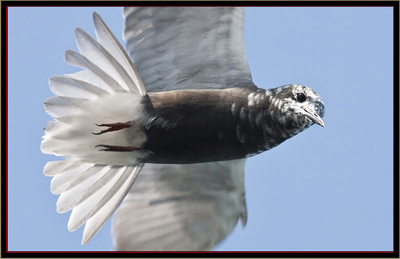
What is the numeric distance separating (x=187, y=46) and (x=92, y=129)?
1.10 metres

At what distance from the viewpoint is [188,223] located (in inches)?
250

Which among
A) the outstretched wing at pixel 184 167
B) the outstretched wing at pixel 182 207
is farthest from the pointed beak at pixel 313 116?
the outstretched wing at pixel 182 207

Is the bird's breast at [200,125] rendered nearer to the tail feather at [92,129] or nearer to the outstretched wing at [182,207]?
the tail feather at [92,129]

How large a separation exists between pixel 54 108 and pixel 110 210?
1.00 m

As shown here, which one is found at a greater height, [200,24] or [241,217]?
[200,24]

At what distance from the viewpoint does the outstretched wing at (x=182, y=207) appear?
618cm

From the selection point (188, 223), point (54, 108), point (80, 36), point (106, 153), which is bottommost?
point (188, 223)

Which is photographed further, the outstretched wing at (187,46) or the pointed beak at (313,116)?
the outstretched wing at (187,46)

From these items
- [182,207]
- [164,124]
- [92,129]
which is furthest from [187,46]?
[182,207]

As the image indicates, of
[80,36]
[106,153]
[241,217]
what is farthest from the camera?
[241,217]

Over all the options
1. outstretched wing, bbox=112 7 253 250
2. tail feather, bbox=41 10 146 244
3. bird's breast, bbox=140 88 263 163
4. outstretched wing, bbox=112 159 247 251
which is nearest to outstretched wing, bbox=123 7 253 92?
outstretched wing, bbox=112 7 253 250

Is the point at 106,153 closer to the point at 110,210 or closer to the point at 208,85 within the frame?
the point at 110,210

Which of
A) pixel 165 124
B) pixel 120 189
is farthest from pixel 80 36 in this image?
pixel 120 189

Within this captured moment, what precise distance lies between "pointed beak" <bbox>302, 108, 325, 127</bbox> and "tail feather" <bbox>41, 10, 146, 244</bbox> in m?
1.31
